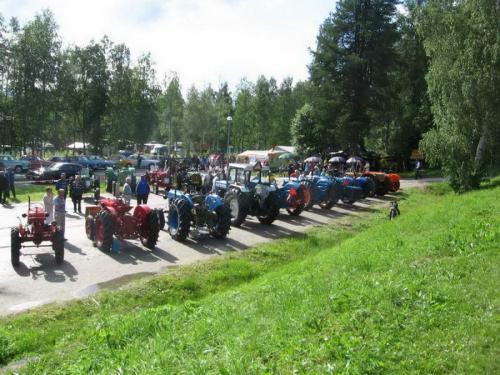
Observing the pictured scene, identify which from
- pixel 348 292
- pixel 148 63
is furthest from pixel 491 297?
pixel 148 63

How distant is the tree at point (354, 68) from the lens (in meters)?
35.5

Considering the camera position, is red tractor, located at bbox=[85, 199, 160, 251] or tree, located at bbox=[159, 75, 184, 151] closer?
red tractor, located at bbox=[85, 199, 160, 251]

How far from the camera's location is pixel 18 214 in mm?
16797

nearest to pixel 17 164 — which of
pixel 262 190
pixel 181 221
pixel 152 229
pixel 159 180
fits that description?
pixel 159 180

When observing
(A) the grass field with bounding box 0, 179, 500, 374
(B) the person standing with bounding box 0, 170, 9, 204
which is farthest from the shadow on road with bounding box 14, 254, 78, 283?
(B) the person standing with bounding box 0, 170, 9, 204

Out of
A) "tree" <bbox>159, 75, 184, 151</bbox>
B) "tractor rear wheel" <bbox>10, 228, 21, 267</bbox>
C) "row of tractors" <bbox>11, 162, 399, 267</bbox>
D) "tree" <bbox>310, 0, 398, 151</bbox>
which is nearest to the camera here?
"tractor rear wheel" <bbox>10, 228, 21, 267</bbox>

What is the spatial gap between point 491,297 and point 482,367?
1.77 meters

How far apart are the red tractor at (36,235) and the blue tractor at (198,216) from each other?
320 centimetres

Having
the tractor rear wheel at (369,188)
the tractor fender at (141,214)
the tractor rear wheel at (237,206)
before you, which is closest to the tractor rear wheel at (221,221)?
the tractor rear wheel at (237,206)

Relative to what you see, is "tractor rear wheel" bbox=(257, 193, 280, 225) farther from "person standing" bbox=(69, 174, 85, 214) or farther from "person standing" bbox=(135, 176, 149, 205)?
"person standing" bbox=(69, 174, 85, 214)

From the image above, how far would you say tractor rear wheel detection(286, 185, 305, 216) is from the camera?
57.3ft

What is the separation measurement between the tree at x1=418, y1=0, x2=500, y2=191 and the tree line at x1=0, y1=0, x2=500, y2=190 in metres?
0.05

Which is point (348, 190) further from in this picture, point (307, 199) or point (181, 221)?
point (181, 221)

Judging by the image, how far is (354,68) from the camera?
35531 mm
